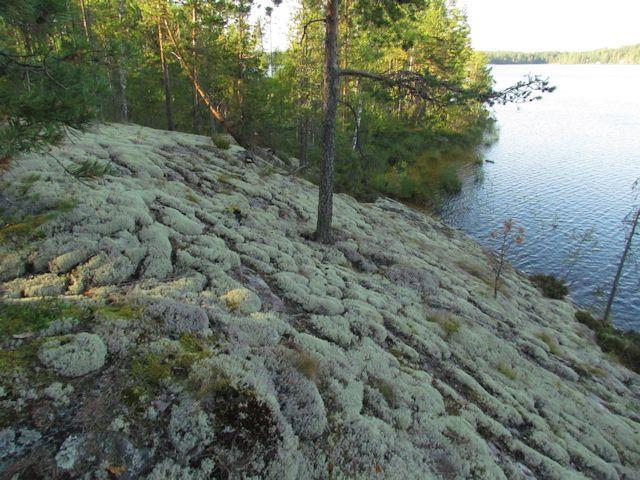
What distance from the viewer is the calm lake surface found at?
2475 cm

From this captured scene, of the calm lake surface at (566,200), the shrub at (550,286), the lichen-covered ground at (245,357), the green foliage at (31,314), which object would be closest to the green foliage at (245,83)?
the lichen-covered ground at (245,357)

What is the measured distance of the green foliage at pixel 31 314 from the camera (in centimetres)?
496

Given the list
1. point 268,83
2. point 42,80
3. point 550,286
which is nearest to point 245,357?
point 42,80

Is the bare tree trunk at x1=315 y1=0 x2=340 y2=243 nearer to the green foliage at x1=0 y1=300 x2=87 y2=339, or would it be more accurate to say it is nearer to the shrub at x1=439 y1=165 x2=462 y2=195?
the green foliage at x1=0 y1=300 x2=87 y2=339

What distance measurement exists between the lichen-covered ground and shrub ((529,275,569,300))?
271 inches

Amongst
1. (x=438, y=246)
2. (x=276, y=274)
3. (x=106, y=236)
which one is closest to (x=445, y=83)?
(x=276, y=274)

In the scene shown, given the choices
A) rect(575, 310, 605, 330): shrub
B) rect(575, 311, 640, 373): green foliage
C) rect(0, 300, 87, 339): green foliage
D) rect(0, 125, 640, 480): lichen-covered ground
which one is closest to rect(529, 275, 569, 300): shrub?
rect(575, 310, 605, 330): shrub

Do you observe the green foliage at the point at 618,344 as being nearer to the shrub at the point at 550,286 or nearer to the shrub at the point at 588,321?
the shrub at the point at 588,321

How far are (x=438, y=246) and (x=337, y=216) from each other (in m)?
6.41

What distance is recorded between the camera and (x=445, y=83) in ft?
35.6

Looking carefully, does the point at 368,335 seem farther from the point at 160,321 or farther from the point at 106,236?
the point at 106,236

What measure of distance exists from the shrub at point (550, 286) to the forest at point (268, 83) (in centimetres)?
1072

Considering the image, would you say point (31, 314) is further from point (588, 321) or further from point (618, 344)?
point (588, 321)

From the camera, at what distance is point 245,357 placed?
5.59 meters
